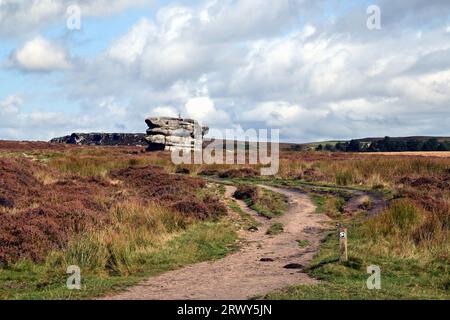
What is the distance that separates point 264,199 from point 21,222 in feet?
41.3

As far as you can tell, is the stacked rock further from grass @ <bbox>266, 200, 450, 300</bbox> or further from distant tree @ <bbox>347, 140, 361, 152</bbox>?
grass @ <bbox>266, 200, 450, 300</bbox>

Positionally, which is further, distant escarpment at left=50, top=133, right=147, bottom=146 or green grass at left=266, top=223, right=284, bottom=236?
distant escarpment at left=50, top=133, right=147, bottom=146

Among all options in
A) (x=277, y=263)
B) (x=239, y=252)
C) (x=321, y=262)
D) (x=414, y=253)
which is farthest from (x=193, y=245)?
(x=414, y=253)

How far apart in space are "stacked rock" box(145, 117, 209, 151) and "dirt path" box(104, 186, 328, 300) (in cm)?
5027

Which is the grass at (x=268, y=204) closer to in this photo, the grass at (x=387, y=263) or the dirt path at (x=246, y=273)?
the dirt path at (x=246, y=273)

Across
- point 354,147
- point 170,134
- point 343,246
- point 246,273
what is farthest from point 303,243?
point 354,147

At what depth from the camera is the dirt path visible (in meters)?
10.6

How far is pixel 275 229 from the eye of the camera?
64.0 feet

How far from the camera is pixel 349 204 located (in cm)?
2453

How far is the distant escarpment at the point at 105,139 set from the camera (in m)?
129

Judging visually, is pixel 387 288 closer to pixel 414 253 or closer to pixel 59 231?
pixel 414 253

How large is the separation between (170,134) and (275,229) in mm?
51901

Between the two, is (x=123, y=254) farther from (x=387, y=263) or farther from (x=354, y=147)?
(x=354, y=147)

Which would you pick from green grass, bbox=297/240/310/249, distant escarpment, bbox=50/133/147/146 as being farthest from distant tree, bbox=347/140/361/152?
green grass, bbox=297/240/310/249
